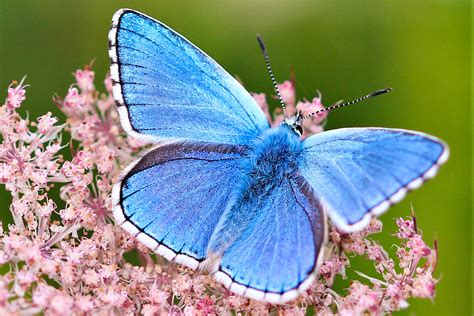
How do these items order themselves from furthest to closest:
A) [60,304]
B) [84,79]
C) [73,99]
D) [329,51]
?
[329,51], [84,79], [73,99], [60,304]

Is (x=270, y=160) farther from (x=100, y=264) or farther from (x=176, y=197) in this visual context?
(x=100, y=264)

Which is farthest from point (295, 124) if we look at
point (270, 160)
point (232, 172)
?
point (232, 172)

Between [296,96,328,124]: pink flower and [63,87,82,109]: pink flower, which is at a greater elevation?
[63,87,82,109]: pink flower

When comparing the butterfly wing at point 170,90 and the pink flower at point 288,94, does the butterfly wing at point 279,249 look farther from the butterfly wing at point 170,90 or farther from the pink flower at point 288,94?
the pink flower at point 288,94

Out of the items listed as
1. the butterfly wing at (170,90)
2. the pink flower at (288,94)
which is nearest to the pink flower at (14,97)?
the butterfly wing at (170,90)

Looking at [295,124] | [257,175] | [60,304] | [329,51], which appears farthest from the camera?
[329,51]

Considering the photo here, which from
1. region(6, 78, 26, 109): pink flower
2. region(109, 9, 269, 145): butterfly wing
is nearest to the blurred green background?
region(6, 78, 26, 109): pink flower

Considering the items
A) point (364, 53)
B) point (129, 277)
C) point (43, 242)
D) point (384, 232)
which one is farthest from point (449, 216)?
point (43, 242)

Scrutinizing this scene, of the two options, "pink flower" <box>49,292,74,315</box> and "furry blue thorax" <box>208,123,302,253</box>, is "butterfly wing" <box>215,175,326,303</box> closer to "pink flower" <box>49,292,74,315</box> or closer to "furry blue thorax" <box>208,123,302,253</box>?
"furry blue thorax" <box>208,123,302,253</box>
